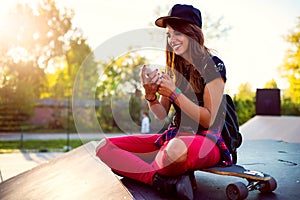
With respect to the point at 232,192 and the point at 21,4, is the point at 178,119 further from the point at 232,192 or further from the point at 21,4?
the point at 21,4

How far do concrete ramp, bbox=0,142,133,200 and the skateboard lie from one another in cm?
49

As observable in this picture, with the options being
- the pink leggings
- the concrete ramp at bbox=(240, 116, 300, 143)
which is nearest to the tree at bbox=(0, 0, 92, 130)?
the concrete ramp at bbox=(240, 116, 300, 143)

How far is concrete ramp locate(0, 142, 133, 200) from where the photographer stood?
2.17 metres

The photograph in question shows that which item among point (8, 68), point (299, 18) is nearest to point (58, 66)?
point (8, 68)

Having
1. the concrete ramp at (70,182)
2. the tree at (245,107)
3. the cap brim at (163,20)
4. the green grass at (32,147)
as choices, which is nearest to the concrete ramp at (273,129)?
the concrete ramp at (70,182)

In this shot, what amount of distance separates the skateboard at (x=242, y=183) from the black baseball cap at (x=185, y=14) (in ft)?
2.56

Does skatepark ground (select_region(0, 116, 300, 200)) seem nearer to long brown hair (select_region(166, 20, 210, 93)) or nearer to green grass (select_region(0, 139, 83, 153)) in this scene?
long brown hair (select_region(166, 20, 210, 93))

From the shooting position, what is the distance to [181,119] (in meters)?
1.91

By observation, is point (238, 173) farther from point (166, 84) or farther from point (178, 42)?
point (178, 42)

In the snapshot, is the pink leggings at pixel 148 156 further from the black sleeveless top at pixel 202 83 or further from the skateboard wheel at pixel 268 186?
the skateboard wheel at pixel 268 186

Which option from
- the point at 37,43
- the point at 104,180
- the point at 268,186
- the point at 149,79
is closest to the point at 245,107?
the point at 104,180

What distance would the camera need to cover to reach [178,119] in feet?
6.35

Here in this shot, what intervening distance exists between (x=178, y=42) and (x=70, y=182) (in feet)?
4.83

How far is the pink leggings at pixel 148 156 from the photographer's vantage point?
5.48 ft
